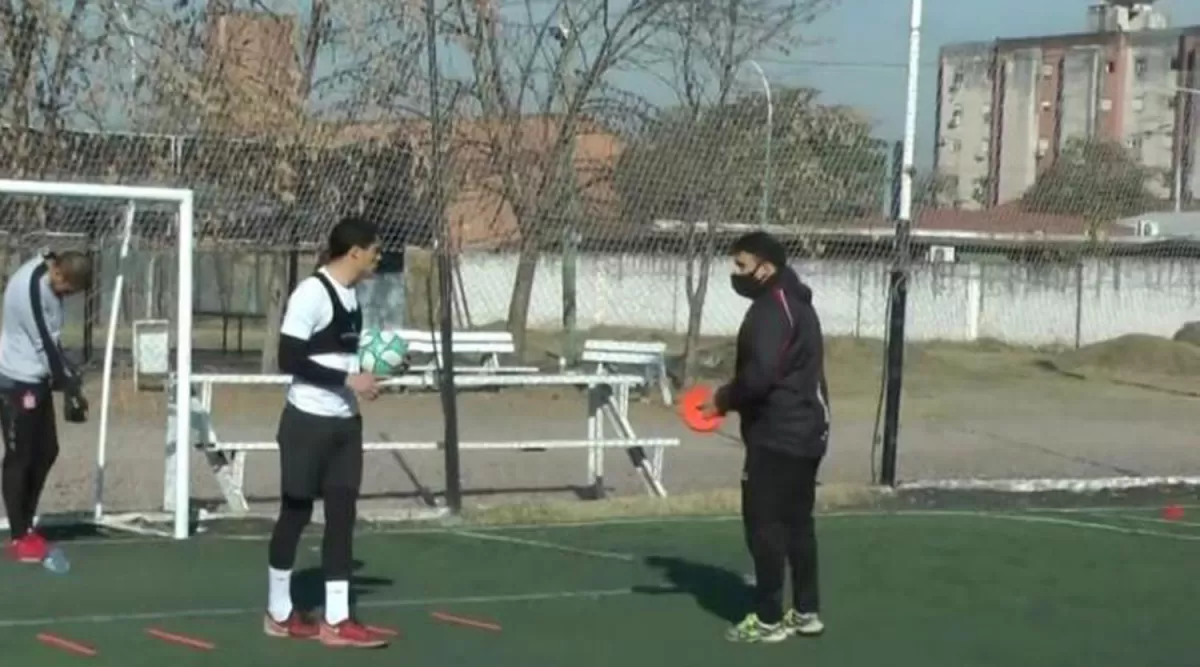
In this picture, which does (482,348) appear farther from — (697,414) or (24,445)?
(697,414)

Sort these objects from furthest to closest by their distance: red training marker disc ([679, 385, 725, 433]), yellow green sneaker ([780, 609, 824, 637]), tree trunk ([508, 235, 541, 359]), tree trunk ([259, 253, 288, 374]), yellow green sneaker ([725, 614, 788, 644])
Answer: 1. tree trunk ([259, 253, 288, 374])
2. tree trunk ([508, 235, 541, 359])
3. red training marker disc ([679, 385, 725, 433])
4. yellow green sneaker ([780, 609, 824, 637])
5. yellow green sneaker ([725, 614, 788, 644])

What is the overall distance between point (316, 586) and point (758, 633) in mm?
2564

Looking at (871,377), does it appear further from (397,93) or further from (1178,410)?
(397,93)

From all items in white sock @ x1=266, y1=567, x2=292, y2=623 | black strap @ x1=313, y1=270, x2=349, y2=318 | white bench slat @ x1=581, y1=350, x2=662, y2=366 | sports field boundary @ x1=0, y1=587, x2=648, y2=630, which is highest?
black strap @ x1=313, y1=270, x2=349, y2=318

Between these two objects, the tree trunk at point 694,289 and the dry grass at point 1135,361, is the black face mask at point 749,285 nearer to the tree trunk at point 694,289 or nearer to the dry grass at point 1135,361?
the tree trunk at point 694,289

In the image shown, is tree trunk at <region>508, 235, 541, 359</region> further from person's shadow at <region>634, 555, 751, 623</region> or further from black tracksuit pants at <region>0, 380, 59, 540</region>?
black tracksuit pants at <region>0, 380, 59, 540</region>

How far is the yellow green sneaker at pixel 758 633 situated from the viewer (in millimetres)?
9211

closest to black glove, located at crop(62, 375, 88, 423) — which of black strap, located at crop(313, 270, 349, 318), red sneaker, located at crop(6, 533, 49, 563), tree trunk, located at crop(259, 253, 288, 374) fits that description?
red sneaker, located at crop(6, 533, 49, 563)

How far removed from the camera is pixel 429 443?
14.3m

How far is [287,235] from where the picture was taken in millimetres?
13625

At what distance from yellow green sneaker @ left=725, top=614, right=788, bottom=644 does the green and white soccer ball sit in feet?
9.47

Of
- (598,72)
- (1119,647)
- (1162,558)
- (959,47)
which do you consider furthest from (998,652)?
(959,47)

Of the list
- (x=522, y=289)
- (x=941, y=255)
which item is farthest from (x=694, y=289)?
(x=941, y=255)

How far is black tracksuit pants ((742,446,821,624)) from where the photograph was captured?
358 inches
